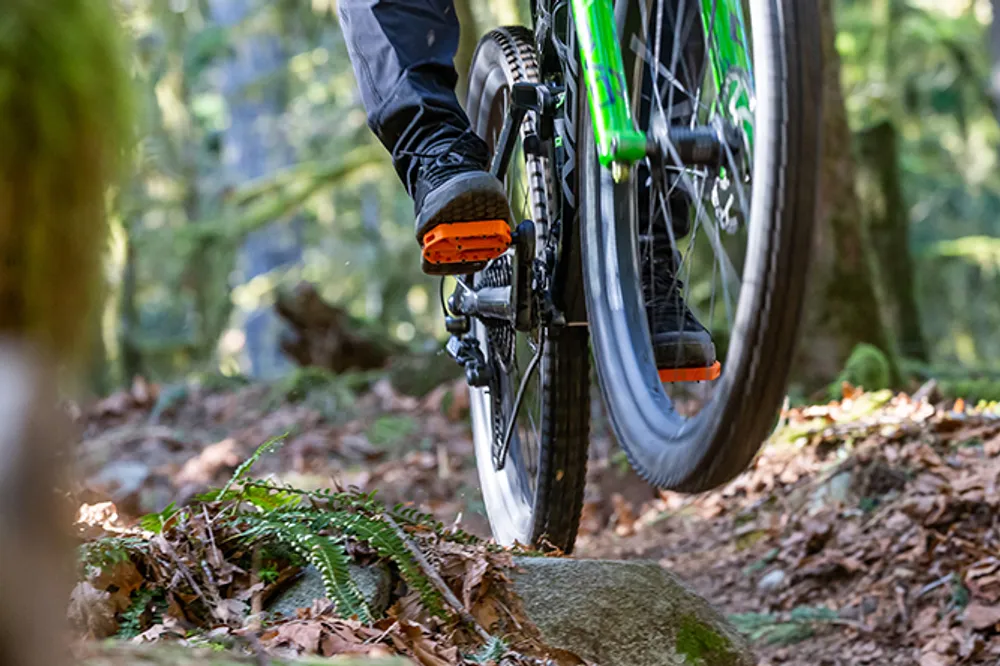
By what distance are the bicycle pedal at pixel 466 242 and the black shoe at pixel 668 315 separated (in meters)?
0.33

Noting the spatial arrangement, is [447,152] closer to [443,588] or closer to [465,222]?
[465,222]

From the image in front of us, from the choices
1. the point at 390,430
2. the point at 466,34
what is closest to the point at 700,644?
the point at 390,430

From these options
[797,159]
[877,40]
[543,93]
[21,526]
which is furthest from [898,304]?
[21,526]

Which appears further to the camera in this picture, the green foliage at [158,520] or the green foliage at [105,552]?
the green foliage at [158,520]

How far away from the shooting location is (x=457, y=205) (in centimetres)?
244

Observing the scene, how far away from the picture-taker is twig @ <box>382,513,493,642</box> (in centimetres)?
192

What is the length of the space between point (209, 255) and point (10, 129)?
30.0 ft

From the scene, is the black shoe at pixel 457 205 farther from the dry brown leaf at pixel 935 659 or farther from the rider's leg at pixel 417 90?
the dry brown leaf at pixel 935 659

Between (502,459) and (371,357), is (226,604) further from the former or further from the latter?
(371,357)

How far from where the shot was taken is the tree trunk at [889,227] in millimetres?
7207

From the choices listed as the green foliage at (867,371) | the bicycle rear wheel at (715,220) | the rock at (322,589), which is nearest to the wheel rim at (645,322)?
the bicycle rear wheel at (715,220)

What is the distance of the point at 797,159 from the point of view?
166 centimetres

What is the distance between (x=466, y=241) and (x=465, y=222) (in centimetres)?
6

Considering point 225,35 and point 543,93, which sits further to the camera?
point 225,35
